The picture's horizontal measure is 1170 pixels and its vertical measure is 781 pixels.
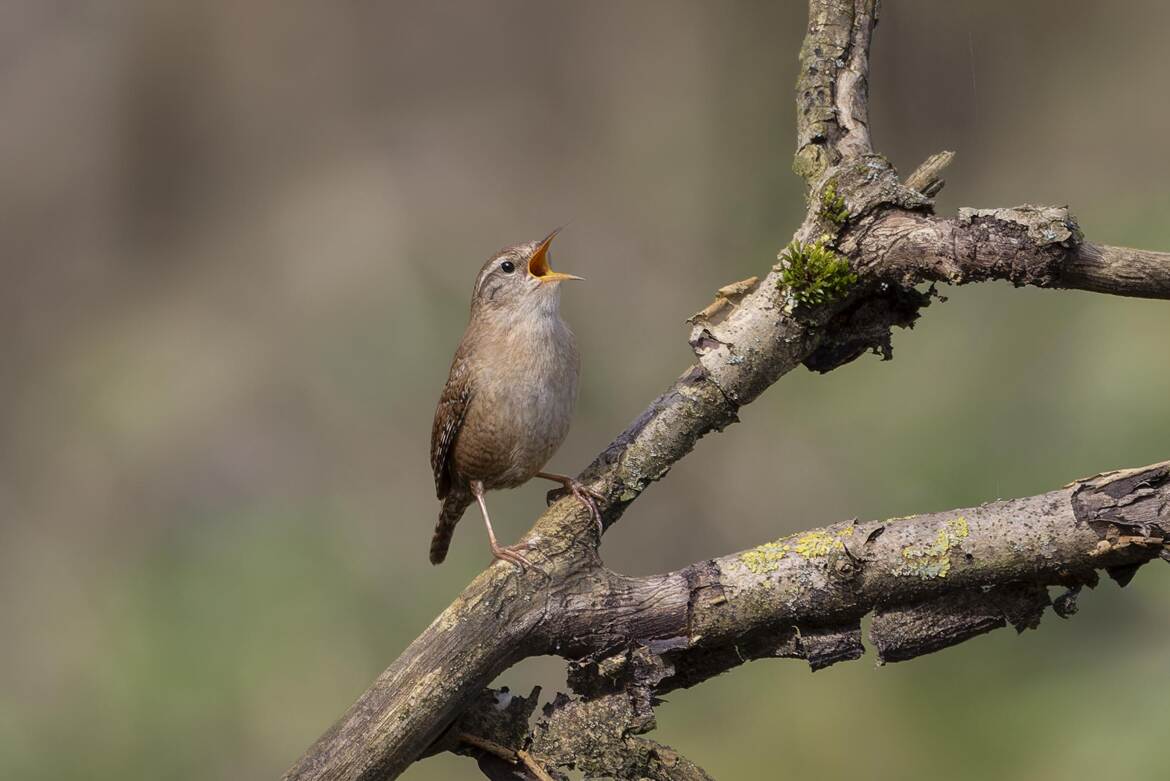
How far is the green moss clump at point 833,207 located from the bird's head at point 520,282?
2.32 ft

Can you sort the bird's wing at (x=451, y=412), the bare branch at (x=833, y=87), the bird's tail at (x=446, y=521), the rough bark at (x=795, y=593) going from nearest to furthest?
1. the rough bark at (x=795, y=593)
2. the bare branch at (x=833, y=87)
3. the bird's wing at (x=451, y=412)
4. the bird's tail at (x=446, y=521)

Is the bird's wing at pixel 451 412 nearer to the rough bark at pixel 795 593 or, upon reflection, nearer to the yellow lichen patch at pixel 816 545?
the rough bark at pixel 795 593

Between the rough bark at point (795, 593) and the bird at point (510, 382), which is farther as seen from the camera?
the bird at point (510, 382)

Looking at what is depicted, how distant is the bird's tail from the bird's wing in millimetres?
182

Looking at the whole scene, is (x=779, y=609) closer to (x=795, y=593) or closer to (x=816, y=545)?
(x=795, y=593)

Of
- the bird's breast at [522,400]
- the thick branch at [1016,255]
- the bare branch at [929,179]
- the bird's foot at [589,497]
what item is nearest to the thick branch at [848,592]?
the bird's foot at [589,497]

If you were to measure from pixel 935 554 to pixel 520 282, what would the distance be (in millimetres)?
1287

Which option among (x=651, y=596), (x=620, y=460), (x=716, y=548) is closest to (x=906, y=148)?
(x=716, y=548)

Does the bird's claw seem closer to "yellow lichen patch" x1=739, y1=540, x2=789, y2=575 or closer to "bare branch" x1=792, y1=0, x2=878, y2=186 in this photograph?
"yellow lichen patch" x1=739, y1=540, x2=789, y2=575

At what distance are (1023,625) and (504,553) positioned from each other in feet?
3.49

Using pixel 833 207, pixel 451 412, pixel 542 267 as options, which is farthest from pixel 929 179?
pixel 451 412

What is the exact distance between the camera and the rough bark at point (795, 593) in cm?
215

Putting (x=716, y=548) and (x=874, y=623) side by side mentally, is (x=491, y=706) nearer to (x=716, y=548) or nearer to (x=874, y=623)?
(x=874, y=623)

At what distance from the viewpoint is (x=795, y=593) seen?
2270 mm
